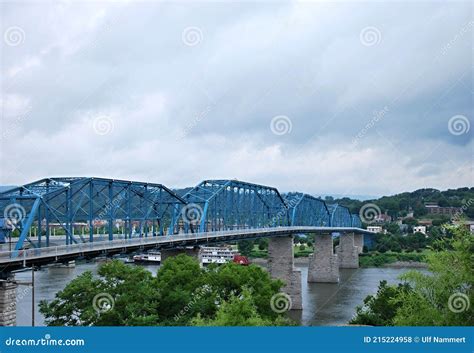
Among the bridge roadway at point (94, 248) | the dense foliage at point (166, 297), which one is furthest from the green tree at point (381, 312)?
the bridge roadway at point (94, 248)

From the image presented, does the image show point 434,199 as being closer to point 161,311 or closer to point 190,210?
point 190,210

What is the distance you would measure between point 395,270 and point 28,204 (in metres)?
57.7

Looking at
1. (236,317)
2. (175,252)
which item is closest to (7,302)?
(236,317)

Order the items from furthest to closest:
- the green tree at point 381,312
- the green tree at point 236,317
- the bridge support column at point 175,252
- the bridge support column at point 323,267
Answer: the bridge support column at point 323,267 < the bridge support column at point 175,252 < the green tree at point 381,312 < the green tree at point 236,317

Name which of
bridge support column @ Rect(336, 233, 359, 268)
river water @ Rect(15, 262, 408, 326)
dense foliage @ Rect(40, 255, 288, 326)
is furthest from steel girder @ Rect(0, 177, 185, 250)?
bridge support column @ Rect(336, 233, 359, 268)

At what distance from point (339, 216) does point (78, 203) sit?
74.1 metres

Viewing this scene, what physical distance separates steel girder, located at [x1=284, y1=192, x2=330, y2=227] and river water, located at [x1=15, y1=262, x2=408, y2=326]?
6.82 m

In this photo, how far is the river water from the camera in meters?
33.8

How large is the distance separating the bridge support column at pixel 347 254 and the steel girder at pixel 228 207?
16.8 metres

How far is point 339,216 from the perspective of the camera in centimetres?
9819

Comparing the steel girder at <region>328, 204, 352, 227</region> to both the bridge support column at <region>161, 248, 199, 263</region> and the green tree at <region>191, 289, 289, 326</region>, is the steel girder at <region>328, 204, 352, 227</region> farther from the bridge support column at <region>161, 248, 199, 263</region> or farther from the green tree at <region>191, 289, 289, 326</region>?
the green tree at <region>191, 289, 289, 326</region>

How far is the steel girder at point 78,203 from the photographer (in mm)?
23344

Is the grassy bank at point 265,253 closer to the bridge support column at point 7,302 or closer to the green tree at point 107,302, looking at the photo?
the green tree at point 107,302

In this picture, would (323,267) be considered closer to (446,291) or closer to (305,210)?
(305,210)
